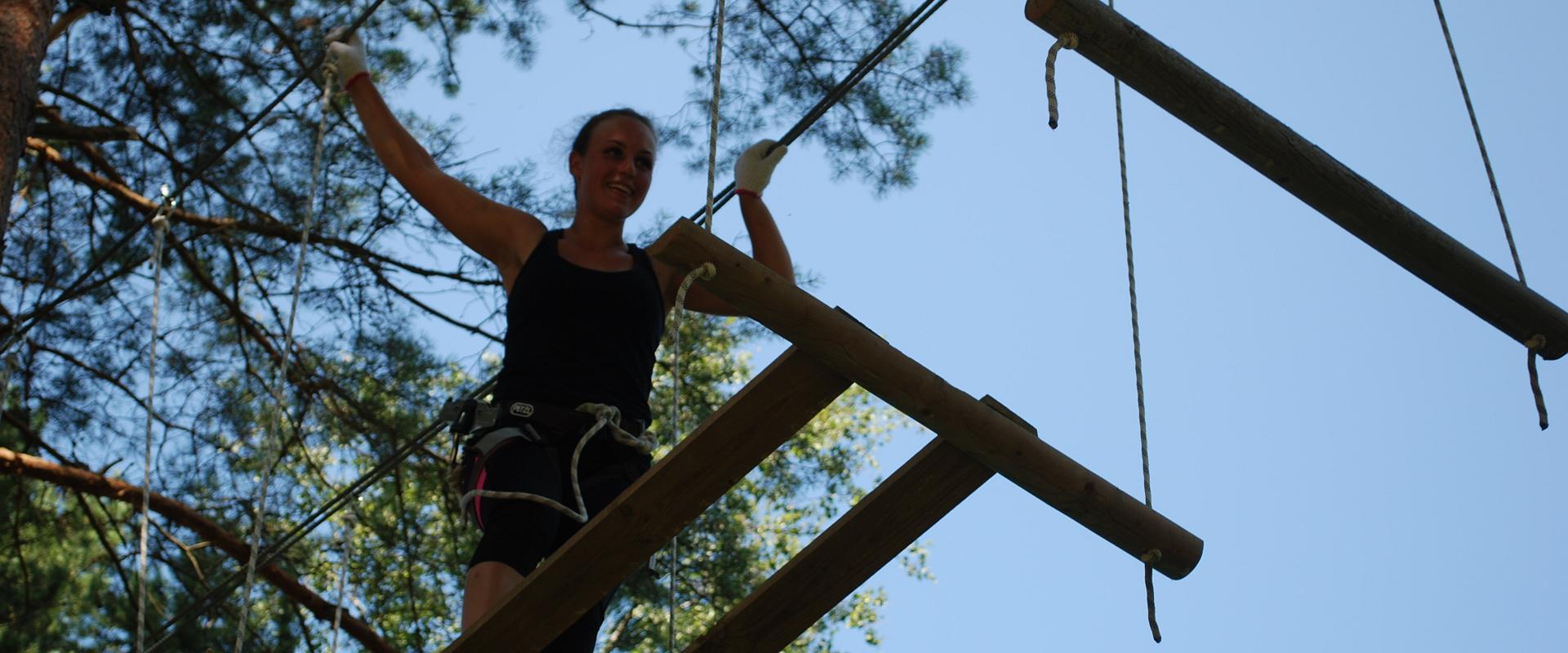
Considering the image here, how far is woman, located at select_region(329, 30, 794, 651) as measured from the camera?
2111 mm

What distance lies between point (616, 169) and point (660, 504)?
74 centimetres

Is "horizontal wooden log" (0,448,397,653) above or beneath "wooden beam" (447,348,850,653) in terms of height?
above

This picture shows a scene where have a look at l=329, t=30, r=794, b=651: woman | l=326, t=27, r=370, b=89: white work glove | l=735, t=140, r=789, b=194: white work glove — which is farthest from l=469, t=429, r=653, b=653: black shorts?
l=326, t=27, r=370, b=89: white work glove

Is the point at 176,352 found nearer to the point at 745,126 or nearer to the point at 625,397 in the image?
the point at 745,126

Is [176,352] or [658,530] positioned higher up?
[176,352]

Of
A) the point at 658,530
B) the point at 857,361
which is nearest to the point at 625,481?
the point at 658,530

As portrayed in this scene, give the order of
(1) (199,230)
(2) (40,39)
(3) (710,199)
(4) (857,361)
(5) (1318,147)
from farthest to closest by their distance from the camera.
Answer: (1) (199,230) → (2) (40,39) → (5) (1318,147) → (3) (710,199) → (4) (857,361)

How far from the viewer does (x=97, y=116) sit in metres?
4.62

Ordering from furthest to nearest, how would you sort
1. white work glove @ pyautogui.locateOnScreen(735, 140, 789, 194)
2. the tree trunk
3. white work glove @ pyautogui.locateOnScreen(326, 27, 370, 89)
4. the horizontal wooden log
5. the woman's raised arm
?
1. the horizontal wooden log
2. the tree trunk
3. white work glove @ pyautogui.locateOnScreen(735, 140, 789, 194)
4. white work glove @ pyautogui.locateOnScreen(326, 27, 370, 89)
5. the woman's raised arm

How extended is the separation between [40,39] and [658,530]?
1.95 meters

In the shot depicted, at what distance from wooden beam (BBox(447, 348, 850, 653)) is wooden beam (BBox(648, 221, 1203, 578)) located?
0.04 metres

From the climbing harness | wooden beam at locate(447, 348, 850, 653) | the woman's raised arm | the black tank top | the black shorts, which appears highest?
the woman's raised arm

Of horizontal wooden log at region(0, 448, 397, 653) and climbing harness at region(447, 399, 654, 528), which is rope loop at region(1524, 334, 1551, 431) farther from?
horizontal wooden log at region(0, 448, 397, 653)

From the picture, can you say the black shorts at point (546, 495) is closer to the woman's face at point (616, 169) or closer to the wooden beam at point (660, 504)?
the wooden beam at point (660, 504)
